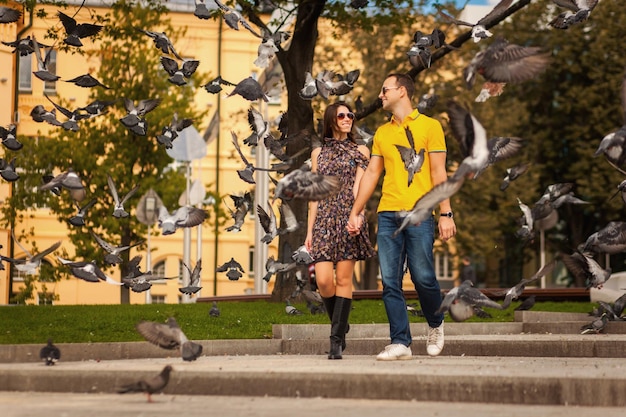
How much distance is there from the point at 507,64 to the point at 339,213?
177 centimetres

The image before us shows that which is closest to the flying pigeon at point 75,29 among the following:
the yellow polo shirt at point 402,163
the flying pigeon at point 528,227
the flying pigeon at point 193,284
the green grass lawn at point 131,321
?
the flying pigeon at point 193,284

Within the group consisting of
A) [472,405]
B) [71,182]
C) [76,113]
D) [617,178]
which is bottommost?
[472,405]

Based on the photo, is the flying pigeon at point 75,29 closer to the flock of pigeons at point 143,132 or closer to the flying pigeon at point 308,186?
the flock of pigeons at point 143,132

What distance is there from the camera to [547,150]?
173 ft

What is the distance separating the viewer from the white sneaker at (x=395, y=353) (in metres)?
10.4

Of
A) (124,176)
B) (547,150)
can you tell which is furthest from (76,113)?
(547,150)

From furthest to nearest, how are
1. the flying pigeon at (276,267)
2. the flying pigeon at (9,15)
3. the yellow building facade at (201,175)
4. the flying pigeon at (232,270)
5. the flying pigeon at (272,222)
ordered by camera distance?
the yellow building facade at (201,175) < the flying pigeon at (232,270) < the flying pigeon at (276,267) < the flying pigeon at (272,222) < the flying pigeon at (9,15)

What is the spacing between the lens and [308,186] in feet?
35.2

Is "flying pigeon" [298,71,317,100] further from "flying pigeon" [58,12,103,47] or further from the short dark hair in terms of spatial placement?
the short dark hair

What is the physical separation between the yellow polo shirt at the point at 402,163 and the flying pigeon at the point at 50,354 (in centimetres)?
272

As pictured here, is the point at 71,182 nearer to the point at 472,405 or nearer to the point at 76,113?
the point at 76,113

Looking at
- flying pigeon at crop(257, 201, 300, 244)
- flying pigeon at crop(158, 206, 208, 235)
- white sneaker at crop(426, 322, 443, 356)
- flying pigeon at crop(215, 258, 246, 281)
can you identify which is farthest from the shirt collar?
flying pigeon at crop(215, 258, 246, 281)

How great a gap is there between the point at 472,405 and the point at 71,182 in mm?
7891

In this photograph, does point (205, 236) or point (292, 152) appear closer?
point (292, 152)
